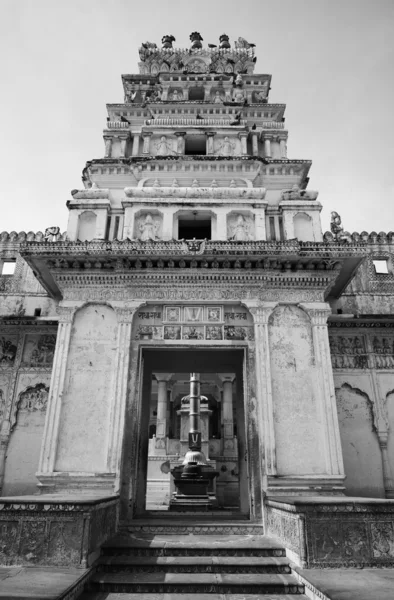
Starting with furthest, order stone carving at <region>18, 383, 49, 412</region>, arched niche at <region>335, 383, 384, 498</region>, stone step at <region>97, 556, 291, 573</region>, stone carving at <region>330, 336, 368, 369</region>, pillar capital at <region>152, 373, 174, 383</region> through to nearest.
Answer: pillar capital at <region>152, 373, 174, 383</region> < stone carving at <region>330, 336, 368, 369</region> < stone carving at <region>18, 383, 49, 412</region> < arched niche at <region>335, 383, 384, 498</region> < stone step at <region>97, 556, 291, 573</region>

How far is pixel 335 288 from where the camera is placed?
13.1 meters

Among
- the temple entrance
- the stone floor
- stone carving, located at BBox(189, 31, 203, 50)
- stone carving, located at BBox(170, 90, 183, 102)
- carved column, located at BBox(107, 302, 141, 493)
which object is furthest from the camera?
stone carving, located at BBox(189, 31, 203, 50)

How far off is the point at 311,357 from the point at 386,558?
14.7 ft

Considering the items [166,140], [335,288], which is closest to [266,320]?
[335,288]

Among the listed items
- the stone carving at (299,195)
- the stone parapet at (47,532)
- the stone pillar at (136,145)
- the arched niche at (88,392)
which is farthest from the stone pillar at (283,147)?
the stone parapet at (47,532)

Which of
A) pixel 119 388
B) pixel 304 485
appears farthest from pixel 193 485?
pixel 119 388

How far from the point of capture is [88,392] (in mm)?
9875

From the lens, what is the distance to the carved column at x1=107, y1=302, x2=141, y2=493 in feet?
30.3

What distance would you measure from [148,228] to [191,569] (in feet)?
27.0

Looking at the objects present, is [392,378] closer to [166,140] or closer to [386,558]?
[386,558]

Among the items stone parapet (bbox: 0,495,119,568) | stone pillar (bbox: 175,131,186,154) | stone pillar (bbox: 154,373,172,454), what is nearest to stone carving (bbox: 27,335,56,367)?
stone parapet (bbox: 0,495,119,568)

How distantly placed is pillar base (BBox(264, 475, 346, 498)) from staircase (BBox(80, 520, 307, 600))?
1057 mm

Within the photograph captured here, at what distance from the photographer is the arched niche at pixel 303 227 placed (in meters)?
12.0

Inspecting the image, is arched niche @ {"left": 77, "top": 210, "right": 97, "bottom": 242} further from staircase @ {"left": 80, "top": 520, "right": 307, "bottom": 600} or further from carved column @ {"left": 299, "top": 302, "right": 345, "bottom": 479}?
staircase @ {"left": 80, "top": 520, "right": 307, "bottom": 600}
